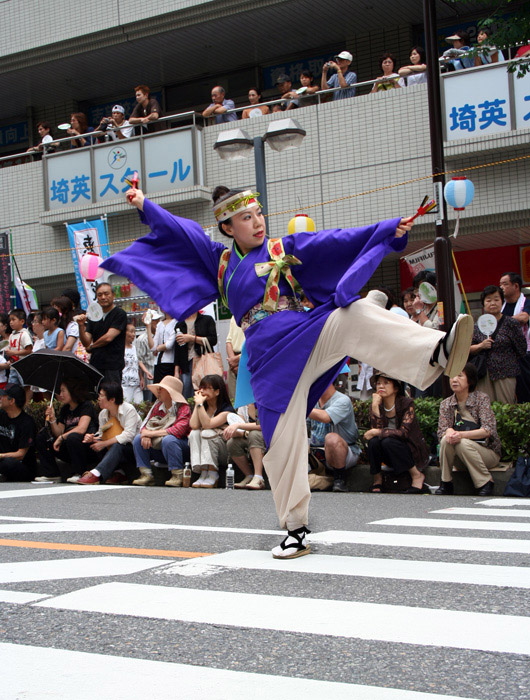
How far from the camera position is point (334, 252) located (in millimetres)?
4629

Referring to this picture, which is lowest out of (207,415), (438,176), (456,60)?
(207,415)

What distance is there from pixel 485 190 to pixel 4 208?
30.8ft

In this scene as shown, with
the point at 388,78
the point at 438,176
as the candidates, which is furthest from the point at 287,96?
the point at 438,176

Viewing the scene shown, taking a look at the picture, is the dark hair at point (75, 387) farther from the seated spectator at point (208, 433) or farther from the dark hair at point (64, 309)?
the seated spectator at point (208, 433)

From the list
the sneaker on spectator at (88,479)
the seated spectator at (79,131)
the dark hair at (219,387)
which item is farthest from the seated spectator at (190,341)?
the seated spectator at (79,131)

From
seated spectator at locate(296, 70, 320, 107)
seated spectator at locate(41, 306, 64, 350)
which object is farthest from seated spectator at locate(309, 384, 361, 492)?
seated spectator at locate(296, 70, 320, 107)

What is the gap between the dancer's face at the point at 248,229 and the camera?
4.72 metres

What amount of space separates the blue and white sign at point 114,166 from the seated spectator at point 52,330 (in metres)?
4.48

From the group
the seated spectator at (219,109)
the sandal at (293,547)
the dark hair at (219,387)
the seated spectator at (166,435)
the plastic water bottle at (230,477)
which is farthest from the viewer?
the seated spectator at (219,109)

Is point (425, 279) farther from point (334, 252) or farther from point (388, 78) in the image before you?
point (334, 252)

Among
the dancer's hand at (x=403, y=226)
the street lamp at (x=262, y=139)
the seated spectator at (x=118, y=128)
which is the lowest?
the dancer's hand at (x=403, y=226)

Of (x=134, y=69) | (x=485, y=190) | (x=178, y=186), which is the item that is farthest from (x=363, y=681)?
(x=134, y=69)

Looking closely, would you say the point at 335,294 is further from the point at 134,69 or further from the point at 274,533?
the point at 134,69

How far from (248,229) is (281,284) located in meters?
0.37
